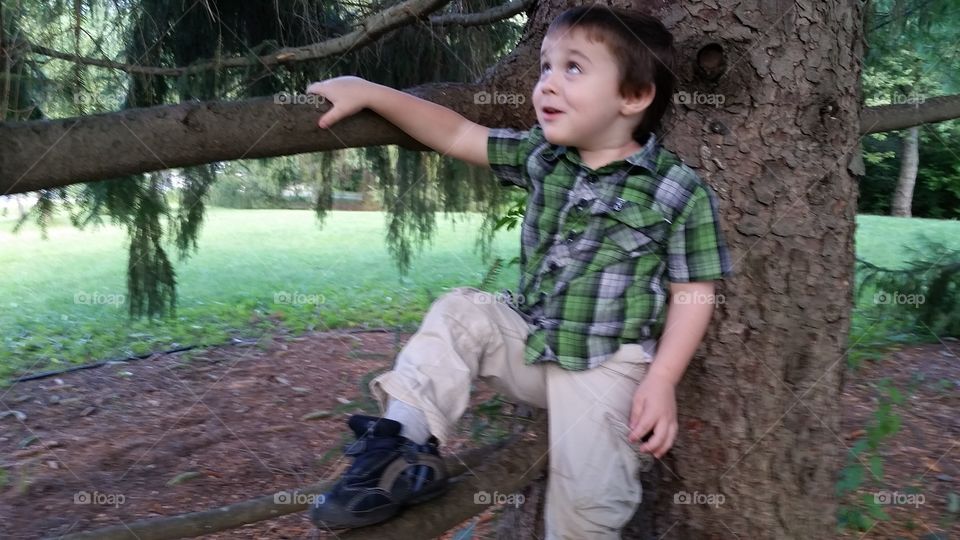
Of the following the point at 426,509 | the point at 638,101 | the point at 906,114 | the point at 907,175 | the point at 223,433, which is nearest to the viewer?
the point at 426,509

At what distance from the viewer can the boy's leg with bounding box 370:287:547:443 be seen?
138cm

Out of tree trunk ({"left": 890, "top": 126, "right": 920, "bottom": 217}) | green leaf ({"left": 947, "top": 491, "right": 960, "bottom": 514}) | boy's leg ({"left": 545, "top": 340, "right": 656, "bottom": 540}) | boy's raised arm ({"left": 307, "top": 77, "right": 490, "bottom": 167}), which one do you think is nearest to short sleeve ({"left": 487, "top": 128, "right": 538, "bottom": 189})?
boy's raised arm ({"left": 307, "top": 77, "right": 490, "bottom": 167})

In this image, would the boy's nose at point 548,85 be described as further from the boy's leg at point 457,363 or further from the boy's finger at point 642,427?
the boy's finger at point 642,427

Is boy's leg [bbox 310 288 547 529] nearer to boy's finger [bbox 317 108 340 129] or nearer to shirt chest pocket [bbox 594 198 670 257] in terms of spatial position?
shirt chest pocket [bbox 594 198 670 257]

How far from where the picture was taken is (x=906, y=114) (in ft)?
7.51

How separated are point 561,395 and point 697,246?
0.36 meters

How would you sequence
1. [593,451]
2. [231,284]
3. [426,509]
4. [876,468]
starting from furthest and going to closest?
[231,284]
[876,468]
[593,451]
[426,509]

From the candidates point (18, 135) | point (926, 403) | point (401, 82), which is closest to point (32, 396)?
point (401, 82)

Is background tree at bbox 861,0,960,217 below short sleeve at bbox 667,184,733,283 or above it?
above

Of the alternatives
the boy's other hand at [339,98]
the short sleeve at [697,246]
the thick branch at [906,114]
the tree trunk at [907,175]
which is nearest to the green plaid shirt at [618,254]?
the short sleeve at [697,246]

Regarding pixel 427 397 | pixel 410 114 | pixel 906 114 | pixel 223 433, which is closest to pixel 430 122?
pixel 410 114

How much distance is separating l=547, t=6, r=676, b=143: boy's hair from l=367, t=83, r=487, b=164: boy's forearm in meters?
0.26

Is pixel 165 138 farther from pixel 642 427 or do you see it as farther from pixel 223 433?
pixel 223 433

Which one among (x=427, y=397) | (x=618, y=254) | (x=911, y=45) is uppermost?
(x=911, y=45)
